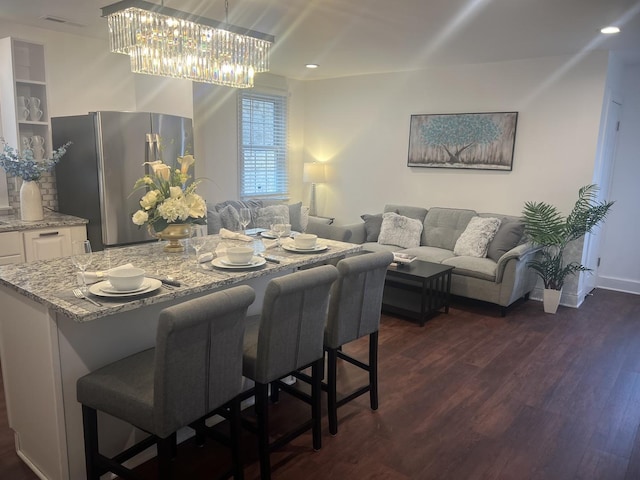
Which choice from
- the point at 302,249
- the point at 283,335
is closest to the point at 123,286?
the point at 283,335

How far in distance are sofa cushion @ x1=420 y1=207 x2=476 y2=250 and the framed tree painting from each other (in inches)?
21.8

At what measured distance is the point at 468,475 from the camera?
92.6 inches

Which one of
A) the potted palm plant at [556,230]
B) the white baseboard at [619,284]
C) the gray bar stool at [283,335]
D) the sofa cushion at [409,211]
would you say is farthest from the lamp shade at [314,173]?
the gray bar stool at [283,335]

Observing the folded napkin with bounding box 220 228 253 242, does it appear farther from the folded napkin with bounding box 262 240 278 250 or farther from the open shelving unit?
the open shelving unit

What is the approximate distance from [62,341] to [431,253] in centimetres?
407

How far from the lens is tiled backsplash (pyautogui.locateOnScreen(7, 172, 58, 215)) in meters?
4.18

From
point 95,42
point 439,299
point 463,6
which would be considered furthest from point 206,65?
point 439,299

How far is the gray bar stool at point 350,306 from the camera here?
2514mm

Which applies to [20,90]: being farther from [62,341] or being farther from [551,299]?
[551,299]

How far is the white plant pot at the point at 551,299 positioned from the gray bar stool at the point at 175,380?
388 cm

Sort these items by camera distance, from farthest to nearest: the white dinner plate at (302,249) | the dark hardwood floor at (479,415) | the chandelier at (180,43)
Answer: the white dinner plate at (302,249)
the chandelier at (180,43)
the dark hardwood floor at (479,415)

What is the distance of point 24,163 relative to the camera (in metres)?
3.79

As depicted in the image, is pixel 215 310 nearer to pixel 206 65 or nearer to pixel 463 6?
pixel 206 65

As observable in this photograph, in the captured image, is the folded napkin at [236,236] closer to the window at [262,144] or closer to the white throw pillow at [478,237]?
the white throw pillow at [478,237]
